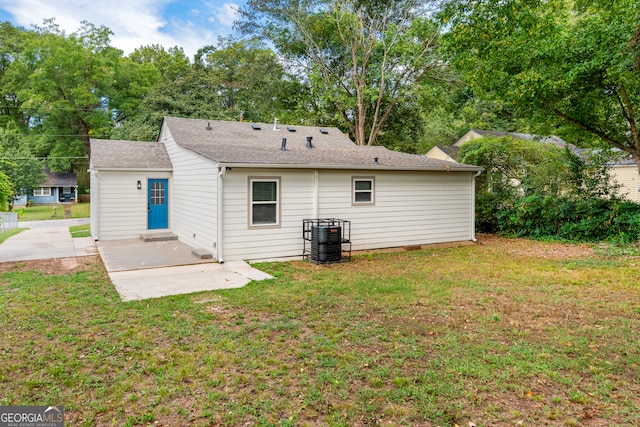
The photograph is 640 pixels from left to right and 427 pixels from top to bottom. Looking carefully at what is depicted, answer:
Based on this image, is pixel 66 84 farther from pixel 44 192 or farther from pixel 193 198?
pixel 193 198

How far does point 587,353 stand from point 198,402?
12.0ft

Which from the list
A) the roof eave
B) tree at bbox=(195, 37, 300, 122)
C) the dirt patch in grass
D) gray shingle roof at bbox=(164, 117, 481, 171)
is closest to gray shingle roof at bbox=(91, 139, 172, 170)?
gray shingle roof at bbox=(164, 117, 481, 171)

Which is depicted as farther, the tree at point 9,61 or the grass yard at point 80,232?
the tree at point 9,61

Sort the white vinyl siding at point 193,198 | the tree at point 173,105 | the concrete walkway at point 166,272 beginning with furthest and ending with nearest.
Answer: the tree at point 173,105 → the white vinyl siding at point 193,198 → the concrete walkway at point 166,272

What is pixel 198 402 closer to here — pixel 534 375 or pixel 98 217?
pixel 534 375

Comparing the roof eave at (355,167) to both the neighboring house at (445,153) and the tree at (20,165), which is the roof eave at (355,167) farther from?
the tree at (20,165)

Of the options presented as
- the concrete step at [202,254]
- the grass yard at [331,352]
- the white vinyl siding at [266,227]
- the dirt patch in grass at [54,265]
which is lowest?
the grass yard at [331,352]

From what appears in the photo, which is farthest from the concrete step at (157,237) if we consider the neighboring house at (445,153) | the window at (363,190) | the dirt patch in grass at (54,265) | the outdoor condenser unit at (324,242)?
the neighboring house at (445,153)

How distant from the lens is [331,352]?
388 cm

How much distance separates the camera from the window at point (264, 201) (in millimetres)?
8508

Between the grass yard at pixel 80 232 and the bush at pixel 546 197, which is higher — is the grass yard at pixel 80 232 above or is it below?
below

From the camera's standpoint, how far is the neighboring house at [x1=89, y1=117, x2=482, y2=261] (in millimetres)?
8422

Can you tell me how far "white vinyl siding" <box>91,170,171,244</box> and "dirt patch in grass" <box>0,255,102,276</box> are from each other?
8.63 feet

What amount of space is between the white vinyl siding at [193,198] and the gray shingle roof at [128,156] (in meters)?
0.40
